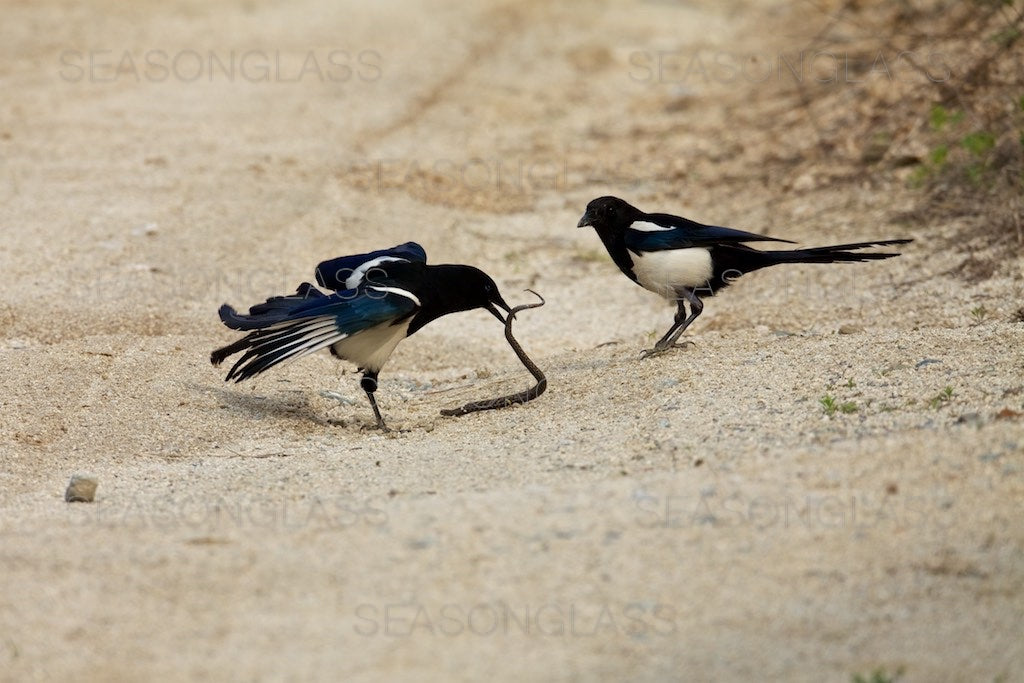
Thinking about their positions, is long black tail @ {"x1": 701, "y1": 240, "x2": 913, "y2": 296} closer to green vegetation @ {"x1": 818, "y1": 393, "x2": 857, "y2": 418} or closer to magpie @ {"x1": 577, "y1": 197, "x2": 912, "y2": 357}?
magpie @ {"x1": 577, "y1": 197, "x2": 912, "y2": 357}

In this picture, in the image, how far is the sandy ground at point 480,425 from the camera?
3199 millimetres

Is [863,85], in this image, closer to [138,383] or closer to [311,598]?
[138,383]

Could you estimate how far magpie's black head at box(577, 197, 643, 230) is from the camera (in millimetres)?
5848

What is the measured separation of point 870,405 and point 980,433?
589 millimetres

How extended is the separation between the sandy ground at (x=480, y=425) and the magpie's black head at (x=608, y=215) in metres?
0.62

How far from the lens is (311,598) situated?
10.9 ft

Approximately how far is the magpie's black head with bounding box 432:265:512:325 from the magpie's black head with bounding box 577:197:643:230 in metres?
0.56

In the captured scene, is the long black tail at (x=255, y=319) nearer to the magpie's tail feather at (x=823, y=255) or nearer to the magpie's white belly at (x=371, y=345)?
the magpie's white belly at (x=371, y=345)

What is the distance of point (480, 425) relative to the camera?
204 inches

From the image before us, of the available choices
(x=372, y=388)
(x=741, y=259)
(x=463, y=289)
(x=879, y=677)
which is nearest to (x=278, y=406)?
(x=372, y=388)

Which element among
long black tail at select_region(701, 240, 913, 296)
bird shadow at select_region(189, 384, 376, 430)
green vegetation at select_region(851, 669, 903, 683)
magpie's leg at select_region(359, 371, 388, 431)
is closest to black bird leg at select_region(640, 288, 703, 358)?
long black tail at select_region(701, 240, 913, 296)

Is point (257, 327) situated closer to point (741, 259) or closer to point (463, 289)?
point (463, 289)

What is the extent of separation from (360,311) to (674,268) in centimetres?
146

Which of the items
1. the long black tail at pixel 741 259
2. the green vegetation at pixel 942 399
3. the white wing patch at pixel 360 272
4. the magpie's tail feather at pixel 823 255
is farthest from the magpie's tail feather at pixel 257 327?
the green vegetation at pixel 942 399
